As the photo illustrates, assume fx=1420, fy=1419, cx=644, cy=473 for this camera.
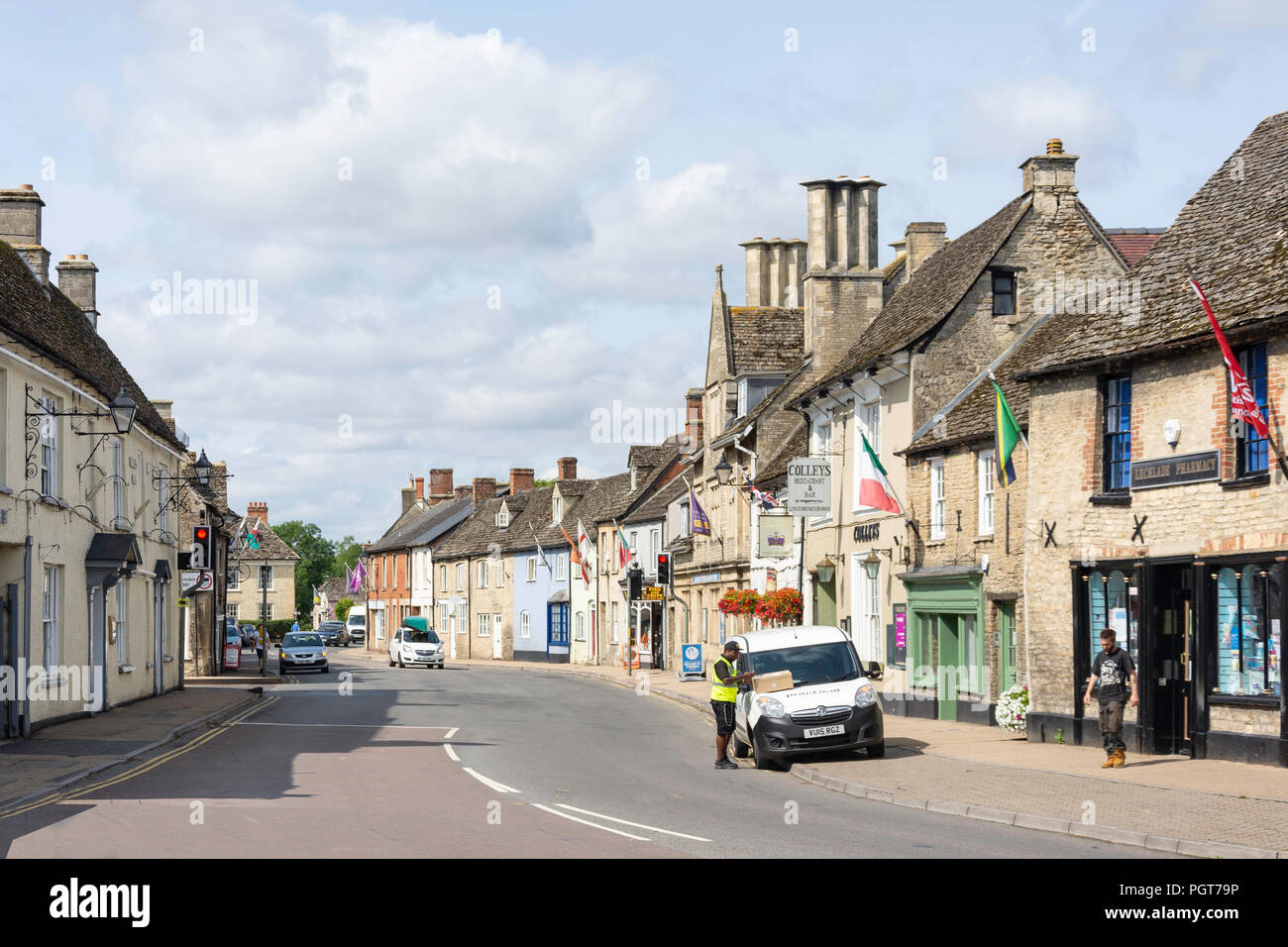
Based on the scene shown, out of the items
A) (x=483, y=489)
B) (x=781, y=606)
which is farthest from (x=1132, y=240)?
(x=483, y=489)

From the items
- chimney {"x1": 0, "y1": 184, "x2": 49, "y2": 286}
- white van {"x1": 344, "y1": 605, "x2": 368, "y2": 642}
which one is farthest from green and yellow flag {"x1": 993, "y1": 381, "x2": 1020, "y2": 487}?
white van {"x1": 344, "y1": 605, "x2": 368, "y2": 642}

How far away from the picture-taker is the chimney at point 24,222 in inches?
1298

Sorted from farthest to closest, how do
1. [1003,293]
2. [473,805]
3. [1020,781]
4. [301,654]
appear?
[301,654] < [1003,293] < [1020,781] < [473,805]

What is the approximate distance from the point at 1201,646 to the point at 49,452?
19492 millimetres

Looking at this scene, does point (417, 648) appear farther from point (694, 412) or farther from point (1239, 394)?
point (1239, 394)

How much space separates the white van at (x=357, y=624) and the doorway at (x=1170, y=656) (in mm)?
95741

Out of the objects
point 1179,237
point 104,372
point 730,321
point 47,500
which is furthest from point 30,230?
point 1179,237

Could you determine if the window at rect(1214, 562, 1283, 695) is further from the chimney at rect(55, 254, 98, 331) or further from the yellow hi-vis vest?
the chimney at rect(55, 254, 98, 331)

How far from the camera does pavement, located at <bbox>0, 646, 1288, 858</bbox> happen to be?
522 inches

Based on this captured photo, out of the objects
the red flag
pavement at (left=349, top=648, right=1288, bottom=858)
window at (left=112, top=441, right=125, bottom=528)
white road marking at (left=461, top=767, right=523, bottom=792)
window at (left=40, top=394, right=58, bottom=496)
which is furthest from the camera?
window at (left=112, top=441, right=125, bottom=528)

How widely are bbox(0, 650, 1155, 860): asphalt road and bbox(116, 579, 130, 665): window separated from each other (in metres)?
5.29

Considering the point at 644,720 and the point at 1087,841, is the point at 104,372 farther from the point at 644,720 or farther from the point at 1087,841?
the point at 1087,841

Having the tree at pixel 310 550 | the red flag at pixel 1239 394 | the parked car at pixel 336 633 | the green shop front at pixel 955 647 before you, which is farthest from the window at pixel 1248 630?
the tree at pixel 310 550

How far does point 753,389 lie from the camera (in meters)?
45.7
